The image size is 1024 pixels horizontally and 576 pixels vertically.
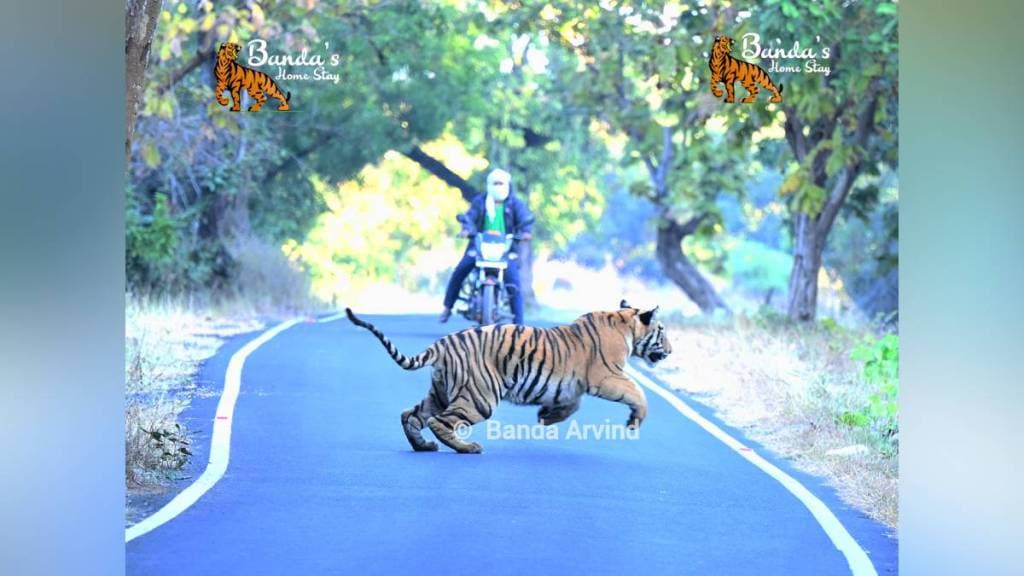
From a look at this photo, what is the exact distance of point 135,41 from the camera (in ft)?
25.1

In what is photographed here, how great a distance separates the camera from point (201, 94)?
907 cm

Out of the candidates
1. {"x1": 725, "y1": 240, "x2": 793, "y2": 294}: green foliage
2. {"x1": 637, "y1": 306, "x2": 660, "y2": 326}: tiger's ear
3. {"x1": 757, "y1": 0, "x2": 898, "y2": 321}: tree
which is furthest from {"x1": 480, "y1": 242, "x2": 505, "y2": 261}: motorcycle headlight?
{"x1": 725, "y1": 240, "x2": 793, "y2": 294}: green foliage

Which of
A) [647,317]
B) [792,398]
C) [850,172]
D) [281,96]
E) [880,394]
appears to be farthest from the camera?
[850,172]

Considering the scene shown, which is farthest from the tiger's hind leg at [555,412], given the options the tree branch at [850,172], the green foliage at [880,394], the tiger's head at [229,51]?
the tree branch at [850,172]

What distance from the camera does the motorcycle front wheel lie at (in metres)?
8.09

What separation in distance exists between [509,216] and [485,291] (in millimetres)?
376

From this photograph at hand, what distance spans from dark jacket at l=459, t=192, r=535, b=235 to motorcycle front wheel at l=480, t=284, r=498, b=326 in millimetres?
286

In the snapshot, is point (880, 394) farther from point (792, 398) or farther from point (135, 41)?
point (135, 41)

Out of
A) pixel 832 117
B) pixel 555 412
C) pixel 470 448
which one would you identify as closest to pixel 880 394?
pixel 832 117

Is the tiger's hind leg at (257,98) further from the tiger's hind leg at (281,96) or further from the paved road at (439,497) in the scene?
the paved road at (439,497)

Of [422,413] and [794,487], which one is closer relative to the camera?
[794,487]

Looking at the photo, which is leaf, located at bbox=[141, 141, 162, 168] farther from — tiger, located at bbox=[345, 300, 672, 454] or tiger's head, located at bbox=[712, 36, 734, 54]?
tiger's head, located at bbox=[712, 36, 734, 54]

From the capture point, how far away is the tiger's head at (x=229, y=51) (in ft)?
26.4
